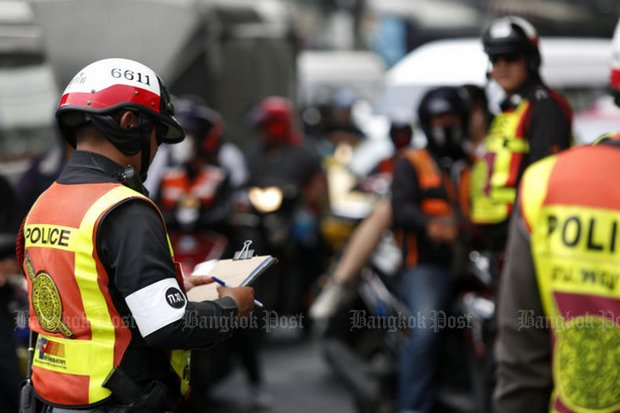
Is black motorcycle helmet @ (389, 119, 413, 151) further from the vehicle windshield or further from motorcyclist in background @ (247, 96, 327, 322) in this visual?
the vehicle windshield

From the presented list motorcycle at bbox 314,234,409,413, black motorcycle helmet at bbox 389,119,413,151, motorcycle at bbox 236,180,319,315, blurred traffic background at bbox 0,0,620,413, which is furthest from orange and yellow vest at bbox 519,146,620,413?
motorcycle at bbox 236,180,319,315

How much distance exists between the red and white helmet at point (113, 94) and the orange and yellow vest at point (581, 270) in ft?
4.12

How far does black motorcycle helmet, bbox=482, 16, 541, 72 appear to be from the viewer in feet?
17.1

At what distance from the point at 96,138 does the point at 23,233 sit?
0.44m

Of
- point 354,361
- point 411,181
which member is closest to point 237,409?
point 354,361

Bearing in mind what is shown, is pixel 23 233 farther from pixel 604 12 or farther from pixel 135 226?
pixel 604 12

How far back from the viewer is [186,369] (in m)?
3.67

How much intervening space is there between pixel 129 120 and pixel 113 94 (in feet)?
0.29

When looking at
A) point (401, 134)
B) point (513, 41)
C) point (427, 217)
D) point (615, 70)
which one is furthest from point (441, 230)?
point (615, 70)

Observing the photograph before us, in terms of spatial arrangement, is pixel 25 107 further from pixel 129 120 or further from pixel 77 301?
pixel 77 301

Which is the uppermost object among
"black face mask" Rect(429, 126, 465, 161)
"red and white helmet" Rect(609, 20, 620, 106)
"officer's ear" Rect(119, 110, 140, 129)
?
"red and white helmet" Rect(609, 20, 620, 106)

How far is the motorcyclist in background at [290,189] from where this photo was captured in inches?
369

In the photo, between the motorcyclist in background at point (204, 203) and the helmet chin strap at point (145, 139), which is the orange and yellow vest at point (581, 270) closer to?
the helmet chin strap at point (145, 139)

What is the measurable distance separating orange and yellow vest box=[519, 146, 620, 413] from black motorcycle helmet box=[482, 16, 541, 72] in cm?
238
